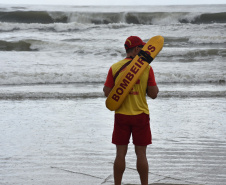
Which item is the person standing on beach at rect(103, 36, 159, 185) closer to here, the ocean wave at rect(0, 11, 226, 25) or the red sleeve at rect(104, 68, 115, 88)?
the red sleeve at rect(104, 68, 115, 88)

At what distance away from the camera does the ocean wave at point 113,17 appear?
32.4m

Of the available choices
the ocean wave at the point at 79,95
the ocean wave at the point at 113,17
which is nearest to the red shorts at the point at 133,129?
the ocean wave at the point at 79,95

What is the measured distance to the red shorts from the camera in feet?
12.1

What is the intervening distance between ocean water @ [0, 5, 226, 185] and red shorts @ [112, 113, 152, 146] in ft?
2.58

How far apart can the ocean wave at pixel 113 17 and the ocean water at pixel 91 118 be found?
12.5 meters

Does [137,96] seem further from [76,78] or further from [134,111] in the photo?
[76,78]

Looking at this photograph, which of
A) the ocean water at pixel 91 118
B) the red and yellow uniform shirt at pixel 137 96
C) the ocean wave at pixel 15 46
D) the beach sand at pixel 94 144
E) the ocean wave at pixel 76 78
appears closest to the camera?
the red and yellow uniform shirt at pixel 137 96

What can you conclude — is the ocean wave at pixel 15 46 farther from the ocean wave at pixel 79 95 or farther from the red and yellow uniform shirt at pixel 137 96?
the red and yellow uniform shirt at pixel 137 96

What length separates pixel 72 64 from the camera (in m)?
15.6

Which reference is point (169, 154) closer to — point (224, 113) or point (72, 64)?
point (224, 113)

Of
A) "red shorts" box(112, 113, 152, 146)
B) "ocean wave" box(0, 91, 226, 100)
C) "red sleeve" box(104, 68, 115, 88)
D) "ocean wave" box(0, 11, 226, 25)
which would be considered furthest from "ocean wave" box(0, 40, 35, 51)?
"red shorts" box(112, 113, 152, 146)

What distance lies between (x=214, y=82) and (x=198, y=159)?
7535 mm

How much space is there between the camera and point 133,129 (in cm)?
372

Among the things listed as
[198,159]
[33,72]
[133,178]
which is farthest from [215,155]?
[33,72]
